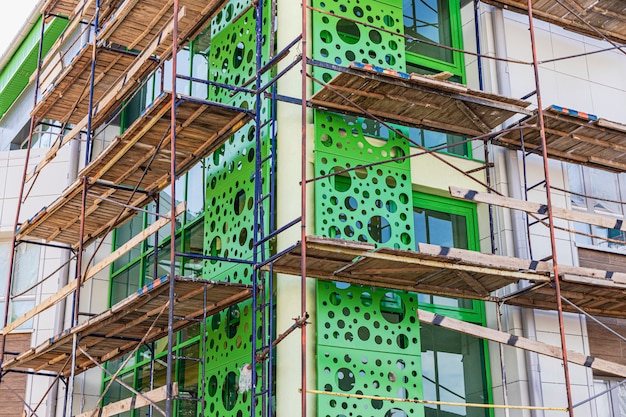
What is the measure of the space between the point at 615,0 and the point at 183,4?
7444mm

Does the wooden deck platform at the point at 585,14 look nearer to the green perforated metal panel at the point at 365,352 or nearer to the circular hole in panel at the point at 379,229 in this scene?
the circular hole in panel at the point at 379,229

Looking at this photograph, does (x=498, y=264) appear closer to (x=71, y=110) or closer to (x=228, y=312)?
(x=228, y=312)

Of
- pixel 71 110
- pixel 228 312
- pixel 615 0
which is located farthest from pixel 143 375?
pixel 615 0

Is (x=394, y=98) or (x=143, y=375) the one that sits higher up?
(x=394, y=98)

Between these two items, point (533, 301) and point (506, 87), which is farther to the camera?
point (506, 87)

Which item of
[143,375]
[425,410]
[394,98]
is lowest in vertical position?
[425,410]

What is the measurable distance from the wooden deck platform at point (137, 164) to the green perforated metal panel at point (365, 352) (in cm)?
297

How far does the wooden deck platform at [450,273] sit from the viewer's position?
1162 cm

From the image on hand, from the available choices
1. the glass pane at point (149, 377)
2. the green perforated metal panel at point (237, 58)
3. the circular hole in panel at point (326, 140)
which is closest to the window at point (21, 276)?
the glass pane at point (149, 377)

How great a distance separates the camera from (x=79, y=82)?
17875 mm

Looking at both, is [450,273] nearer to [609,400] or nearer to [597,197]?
[609,400]

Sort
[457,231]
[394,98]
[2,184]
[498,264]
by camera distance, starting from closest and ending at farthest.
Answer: [498,264]
[394,98]
[457,231]
[2,184]

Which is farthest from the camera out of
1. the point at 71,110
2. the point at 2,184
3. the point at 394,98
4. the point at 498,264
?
the point at 2,184

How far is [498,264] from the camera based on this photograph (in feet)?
40.4
